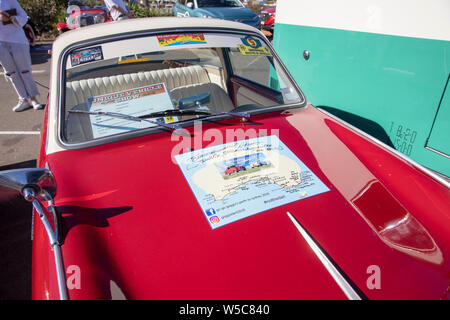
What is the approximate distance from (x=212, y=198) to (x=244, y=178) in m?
0.21

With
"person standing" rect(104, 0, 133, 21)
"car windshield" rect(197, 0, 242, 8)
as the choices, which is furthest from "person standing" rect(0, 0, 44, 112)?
"car windshield" rect(197, 0, 242, 8)

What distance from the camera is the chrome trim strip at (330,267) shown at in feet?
3.19

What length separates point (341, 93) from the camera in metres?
3.20

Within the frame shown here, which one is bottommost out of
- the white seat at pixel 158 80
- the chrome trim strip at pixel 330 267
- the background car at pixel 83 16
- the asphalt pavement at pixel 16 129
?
the asphalt pavement at pixel 16 129

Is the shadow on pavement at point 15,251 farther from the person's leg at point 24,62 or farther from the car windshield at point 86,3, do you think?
the car windshield at point 86,3

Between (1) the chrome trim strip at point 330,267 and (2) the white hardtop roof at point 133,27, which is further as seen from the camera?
(2) the white hardtop roof at point 133,27

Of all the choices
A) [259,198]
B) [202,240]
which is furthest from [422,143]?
[202,240]

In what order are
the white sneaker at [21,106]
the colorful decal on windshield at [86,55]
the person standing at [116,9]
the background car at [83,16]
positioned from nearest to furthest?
the colorful decal on windshield at [86,55] < the white sneaker at [21,106] < the person standing at [116,9] < the background car at [83,16]

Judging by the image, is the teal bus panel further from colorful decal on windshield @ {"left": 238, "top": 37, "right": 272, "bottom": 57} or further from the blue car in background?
the blue car in background

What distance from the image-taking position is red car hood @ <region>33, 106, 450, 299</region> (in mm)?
999

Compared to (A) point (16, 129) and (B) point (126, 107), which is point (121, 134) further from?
(A) point (16, 129)

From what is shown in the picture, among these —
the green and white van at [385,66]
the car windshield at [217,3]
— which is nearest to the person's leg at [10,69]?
the green and white van at [385,66]

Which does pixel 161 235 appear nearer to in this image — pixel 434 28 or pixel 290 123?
pixel 290 123

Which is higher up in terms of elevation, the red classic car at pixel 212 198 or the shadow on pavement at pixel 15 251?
the red classic car at pixel 212 198
